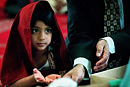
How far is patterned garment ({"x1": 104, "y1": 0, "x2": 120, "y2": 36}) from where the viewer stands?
108cm

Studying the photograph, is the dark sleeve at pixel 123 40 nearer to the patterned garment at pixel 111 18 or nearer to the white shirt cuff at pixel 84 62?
the patterned garment at pixel 111 18

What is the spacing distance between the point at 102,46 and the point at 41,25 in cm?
34

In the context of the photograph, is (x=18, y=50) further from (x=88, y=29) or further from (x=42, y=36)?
(x=88, y=29)

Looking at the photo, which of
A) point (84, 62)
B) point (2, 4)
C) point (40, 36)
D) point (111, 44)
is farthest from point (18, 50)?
point (2, 4)

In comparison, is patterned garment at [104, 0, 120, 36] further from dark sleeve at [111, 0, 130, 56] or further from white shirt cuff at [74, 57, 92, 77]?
white shirt cuff at [74, 57, 92, 77]

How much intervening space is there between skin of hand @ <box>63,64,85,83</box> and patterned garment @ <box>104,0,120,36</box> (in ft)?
1.02

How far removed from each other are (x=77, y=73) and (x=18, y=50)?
1.22ft

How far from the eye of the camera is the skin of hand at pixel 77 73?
2.67 ft

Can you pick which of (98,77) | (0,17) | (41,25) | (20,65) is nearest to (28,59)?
(20,65)

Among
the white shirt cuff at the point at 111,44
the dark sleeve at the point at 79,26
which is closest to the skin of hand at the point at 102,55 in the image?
the white shirt cuff at the point at 111,44

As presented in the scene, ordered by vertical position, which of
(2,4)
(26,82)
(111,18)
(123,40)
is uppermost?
(2,4)

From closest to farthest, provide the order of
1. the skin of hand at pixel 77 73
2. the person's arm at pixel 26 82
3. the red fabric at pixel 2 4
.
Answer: the skin of hand at pixel 77 73 → the person's arm at pixel 26 82 → the red fabric at pixel 2 4

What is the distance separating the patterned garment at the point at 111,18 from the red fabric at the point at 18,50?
0.42m

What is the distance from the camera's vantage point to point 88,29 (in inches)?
44.8
